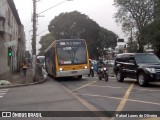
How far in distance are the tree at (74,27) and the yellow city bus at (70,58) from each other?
187ft

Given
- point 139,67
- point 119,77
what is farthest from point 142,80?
→ point 119,77

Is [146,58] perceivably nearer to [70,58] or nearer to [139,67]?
[139,67]

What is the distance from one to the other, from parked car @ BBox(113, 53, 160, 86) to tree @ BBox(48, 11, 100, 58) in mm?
60558

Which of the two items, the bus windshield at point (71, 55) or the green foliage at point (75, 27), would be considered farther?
the green foliage at point (75, 27)

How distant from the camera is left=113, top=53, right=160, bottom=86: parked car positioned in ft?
61.1

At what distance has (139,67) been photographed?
19.6 meters

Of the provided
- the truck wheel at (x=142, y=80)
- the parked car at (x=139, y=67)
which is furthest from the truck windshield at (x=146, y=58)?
the truck wheel at (x=142, y=80)

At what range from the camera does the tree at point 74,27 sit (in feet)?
275

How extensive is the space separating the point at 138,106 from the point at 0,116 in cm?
437

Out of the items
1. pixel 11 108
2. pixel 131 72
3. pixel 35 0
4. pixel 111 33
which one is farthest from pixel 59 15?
pixel 11 108

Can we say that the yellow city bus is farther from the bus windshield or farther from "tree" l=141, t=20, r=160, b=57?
"tree" l=141, t=20, r=160, b=57

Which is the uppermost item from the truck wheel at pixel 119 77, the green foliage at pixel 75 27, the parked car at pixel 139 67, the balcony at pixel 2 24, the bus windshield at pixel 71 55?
the green foliage at pixel 75 27

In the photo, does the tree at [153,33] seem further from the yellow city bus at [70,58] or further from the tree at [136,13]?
the yellow city bus at [70,58]

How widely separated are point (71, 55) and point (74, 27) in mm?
58378
